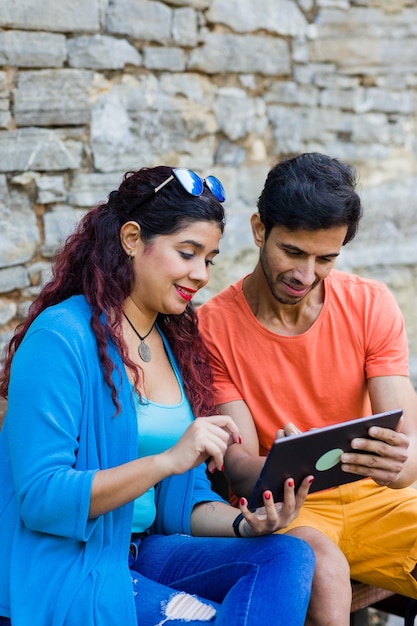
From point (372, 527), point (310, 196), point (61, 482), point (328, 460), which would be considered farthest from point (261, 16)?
point (61, 482)

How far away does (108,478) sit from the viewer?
1.97m

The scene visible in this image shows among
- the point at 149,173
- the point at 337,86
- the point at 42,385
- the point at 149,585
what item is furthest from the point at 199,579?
the point at 337,86

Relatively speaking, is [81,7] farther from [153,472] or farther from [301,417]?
[153,472]

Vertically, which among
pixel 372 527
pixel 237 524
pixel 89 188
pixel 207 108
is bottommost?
pixel 372 527

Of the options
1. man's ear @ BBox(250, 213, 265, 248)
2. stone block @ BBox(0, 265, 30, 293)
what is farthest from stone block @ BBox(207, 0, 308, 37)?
man's ear @ BBox(250, 213, 265, 248)

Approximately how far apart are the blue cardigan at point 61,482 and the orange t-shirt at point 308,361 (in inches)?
23.4

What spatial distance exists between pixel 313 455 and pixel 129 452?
0.43 m

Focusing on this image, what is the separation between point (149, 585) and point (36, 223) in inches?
77.2

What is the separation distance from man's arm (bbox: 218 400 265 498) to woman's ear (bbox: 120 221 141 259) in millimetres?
586

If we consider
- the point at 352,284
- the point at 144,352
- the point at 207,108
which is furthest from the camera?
the point at 207,108

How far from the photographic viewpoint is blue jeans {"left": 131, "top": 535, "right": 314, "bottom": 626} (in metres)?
1.99

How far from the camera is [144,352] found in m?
2.38

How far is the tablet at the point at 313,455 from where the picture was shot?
1.98 metres

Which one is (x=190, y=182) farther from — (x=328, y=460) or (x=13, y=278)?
(x=13, y=278)
